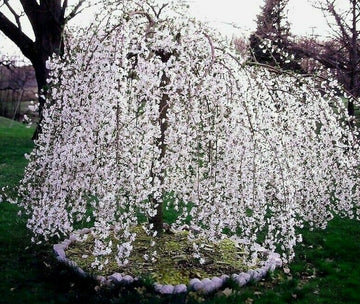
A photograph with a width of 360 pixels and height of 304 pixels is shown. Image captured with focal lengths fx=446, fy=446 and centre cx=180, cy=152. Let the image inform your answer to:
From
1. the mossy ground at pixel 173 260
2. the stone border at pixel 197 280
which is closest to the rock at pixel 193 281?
the stone border at pixel 197 280

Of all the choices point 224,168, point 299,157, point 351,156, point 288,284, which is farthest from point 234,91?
point 288,284

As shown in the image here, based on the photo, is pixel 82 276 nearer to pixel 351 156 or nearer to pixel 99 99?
pixel 99 99

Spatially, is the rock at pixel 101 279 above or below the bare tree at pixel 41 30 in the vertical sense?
below

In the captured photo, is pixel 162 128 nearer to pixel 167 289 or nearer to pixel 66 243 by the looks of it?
pixel 167 289

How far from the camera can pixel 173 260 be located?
4953 millimetres

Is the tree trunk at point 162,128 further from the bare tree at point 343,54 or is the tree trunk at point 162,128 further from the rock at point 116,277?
the bare tree at point 343,54

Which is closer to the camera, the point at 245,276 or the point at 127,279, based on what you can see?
the point at 127,279

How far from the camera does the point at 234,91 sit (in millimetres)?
4281

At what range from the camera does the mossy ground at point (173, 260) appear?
4.64m

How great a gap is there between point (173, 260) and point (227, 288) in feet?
2.39

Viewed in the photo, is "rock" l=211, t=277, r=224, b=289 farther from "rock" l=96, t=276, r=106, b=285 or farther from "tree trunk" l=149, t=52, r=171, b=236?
"rock" l=96, t=276, r=106, b=285

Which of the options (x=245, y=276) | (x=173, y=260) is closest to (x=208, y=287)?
(x=245, y=276)

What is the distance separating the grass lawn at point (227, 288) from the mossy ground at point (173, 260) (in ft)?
0.90

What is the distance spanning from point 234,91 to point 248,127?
397 mm
